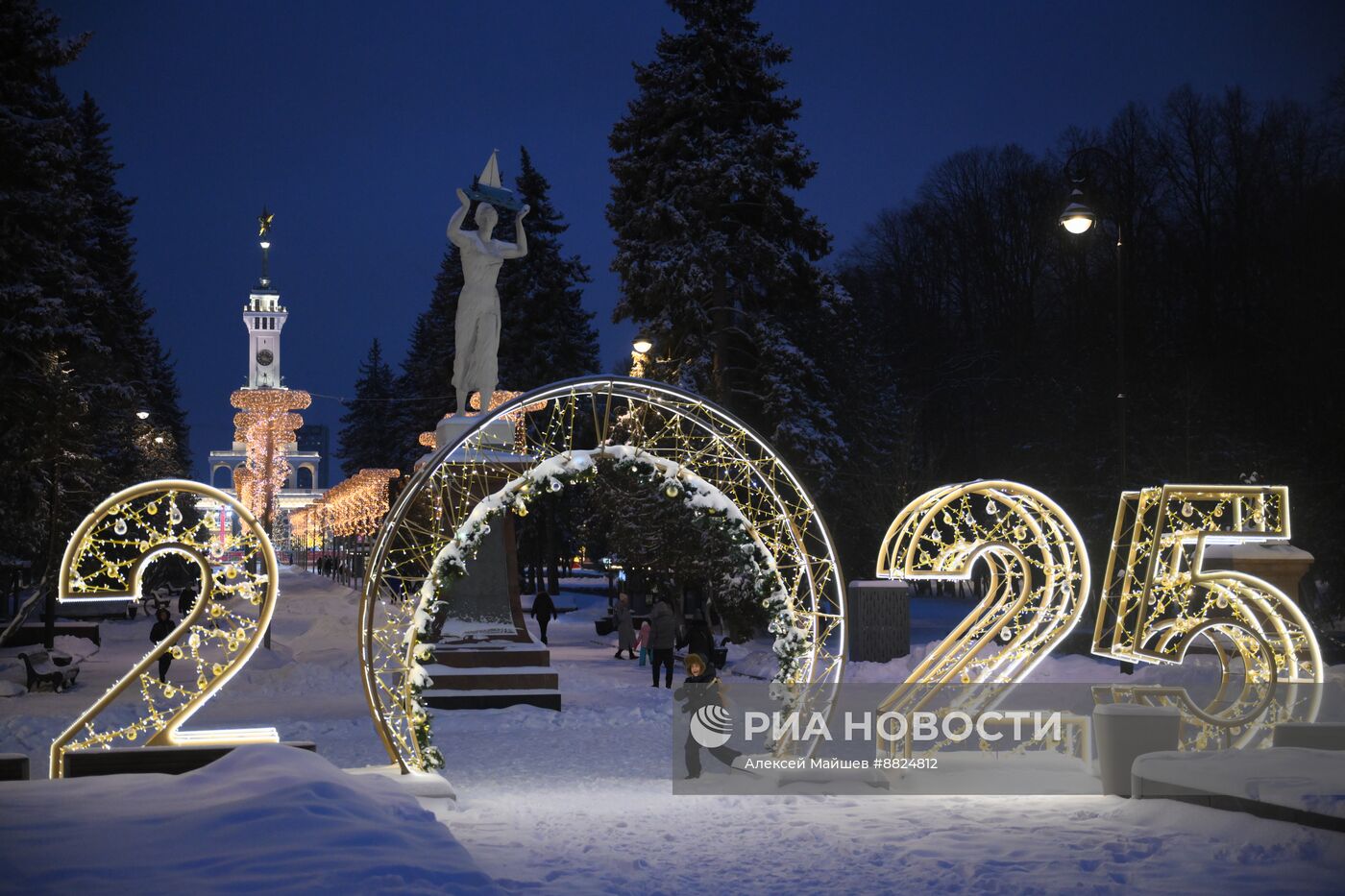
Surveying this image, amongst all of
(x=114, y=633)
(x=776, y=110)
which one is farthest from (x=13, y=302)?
(x=776, y=110)

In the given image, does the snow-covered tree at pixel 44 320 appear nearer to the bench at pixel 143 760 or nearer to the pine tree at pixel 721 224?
the pine tree at pixel 721 224

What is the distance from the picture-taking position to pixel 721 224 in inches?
1113

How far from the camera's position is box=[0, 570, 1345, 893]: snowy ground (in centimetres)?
834

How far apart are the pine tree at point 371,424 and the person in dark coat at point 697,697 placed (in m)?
62.7

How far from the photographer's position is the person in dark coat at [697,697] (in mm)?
12422

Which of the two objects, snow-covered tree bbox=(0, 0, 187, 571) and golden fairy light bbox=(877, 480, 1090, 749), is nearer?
golden fairy light bbox=(877, 480, 1090, 749)

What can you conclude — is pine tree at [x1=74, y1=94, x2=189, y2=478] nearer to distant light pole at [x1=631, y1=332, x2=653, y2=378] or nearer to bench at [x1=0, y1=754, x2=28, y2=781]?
distant light pole at [x1=631, y1=332, x2=653, y2=378]

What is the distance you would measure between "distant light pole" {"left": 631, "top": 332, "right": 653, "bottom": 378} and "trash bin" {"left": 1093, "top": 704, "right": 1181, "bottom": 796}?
16503mm

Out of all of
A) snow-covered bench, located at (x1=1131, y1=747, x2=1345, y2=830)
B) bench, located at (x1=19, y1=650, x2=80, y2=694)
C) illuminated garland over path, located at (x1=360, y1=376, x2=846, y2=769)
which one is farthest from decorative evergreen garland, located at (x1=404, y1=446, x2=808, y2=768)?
bench, located at (x1=19, y1=650, x2=80, y2=694)

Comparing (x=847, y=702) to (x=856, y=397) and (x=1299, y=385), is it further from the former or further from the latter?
(x=856, y=397)

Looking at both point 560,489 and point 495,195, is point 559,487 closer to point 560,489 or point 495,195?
point 560,489

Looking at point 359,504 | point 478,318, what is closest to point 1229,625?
point 478,318

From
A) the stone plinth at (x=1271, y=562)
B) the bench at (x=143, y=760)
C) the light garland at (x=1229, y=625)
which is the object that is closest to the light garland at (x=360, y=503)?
the stone plinth at (x=1271, y=562)

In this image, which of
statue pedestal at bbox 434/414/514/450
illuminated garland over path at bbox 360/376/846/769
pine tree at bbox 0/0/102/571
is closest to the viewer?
illuminated garland over path at bbox 360/376/846/769
